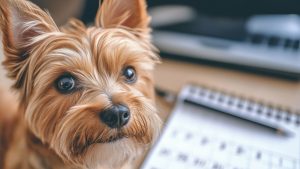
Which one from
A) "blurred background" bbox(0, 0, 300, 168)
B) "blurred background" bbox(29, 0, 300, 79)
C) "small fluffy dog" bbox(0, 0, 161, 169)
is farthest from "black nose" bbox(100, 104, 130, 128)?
"blurred background" bbox(29, 0, 300, 79)

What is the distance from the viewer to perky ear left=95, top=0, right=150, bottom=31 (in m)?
0.82

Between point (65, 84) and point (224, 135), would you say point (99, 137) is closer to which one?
point (65, 84)

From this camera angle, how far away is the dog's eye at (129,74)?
843 millimetres

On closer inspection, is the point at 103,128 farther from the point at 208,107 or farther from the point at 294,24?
the point at 294,24

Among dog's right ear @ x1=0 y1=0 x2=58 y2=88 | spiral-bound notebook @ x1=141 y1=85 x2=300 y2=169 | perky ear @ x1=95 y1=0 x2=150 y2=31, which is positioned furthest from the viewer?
spiral-bound notebook @ x1=141 y1=85 x2=300 y2=169

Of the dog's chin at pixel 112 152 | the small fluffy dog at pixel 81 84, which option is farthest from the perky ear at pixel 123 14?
the dog's chin at pixel 112 152

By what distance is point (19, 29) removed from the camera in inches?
29.9

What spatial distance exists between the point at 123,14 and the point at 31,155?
13.2 inches

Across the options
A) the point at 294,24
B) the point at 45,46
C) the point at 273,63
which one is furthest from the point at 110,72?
A: the point at 294,24

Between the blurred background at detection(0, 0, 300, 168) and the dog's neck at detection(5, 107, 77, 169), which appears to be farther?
the blurred background at detection(0, 0, 300, 168)

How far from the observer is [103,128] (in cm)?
73

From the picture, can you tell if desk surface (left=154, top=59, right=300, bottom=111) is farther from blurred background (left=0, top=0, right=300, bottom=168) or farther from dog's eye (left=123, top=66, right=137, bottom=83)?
dog's eye (left=123, top=66, right=137, bottom=83)

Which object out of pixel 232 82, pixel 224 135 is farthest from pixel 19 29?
pixel 232 82

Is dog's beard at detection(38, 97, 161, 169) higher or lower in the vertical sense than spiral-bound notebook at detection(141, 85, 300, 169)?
higher
